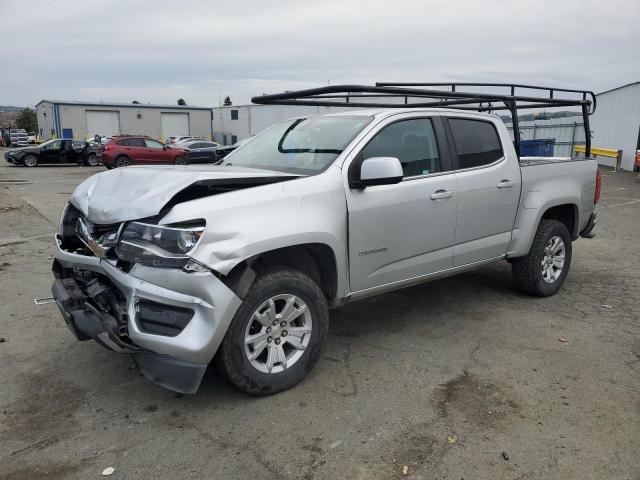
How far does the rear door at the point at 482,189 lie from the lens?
4.69 m

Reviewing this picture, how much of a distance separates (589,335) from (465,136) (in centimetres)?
198

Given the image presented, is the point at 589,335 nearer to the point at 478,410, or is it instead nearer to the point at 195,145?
the point at 478,410

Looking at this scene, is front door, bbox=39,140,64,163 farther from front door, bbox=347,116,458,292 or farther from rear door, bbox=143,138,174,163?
front door, bbox=347,116,458,292

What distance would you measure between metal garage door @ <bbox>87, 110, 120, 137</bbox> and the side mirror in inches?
2052

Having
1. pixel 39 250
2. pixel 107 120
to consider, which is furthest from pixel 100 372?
pixel 107 120

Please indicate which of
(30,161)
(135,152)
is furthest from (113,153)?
(30,161)

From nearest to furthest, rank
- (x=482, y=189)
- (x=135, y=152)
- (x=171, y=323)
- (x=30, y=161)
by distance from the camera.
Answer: (x=171, y=323), (x=482, y=189), (x=135, y=152), (x=30, y=161)

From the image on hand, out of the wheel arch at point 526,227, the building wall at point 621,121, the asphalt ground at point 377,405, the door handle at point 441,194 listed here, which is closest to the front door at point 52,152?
the asphalt ground at point 377,405

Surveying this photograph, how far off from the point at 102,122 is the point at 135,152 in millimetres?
29505

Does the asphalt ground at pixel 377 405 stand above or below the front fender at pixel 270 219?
below

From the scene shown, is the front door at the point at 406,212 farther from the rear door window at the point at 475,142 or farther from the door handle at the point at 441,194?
the rear door window at the point at 475,142

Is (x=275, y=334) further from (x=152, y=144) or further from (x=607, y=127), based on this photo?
(x=607, y=127)

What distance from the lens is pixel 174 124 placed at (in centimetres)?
5391

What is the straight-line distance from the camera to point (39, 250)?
7.72m
